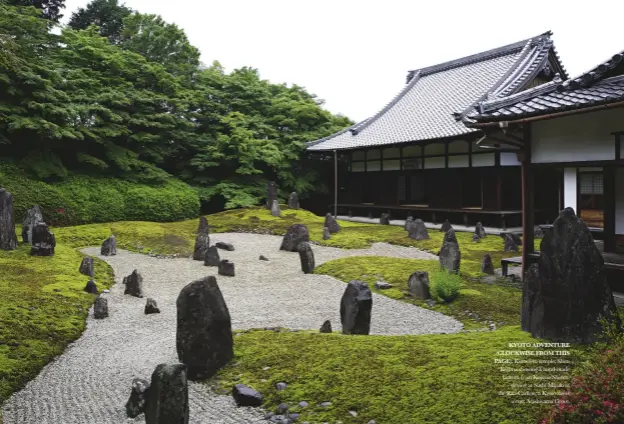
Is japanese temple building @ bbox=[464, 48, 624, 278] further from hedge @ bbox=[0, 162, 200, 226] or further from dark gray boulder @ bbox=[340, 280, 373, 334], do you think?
hedge @ bbox=[0, 162, 200, 226]

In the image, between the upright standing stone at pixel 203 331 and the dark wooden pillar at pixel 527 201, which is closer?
the upright standing stone at pixel 203 331

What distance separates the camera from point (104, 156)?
82.2 ft

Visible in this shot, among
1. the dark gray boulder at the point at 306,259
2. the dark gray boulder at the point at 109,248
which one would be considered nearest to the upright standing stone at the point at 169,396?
the dark gray boulder at the point at 306,259

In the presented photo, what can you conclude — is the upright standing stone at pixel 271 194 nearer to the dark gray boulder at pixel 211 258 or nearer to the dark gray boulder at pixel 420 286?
the dark gray boulder at pixel 211 258

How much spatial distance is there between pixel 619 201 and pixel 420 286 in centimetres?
514

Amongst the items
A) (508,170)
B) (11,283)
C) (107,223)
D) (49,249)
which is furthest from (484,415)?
(107,223)

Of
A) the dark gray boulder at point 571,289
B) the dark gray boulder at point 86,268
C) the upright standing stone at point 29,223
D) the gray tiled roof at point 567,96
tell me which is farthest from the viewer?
the upright standing stone at point 29,223

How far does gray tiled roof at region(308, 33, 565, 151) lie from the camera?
23.8 meters

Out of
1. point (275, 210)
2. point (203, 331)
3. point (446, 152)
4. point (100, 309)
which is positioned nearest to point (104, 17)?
point (275, 210)

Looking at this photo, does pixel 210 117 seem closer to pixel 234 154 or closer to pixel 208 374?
pixel 234 154

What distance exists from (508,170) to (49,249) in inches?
718

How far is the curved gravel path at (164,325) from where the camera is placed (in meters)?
5.57

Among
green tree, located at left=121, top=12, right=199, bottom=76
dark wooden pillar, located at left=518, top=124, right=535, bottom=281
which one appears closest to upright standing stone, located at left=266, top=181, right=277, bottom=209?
green tree, located at left=121, top=12, right=199, bottom=76

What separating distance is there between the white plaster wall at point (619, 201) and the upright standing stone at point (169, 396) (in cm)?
1058
